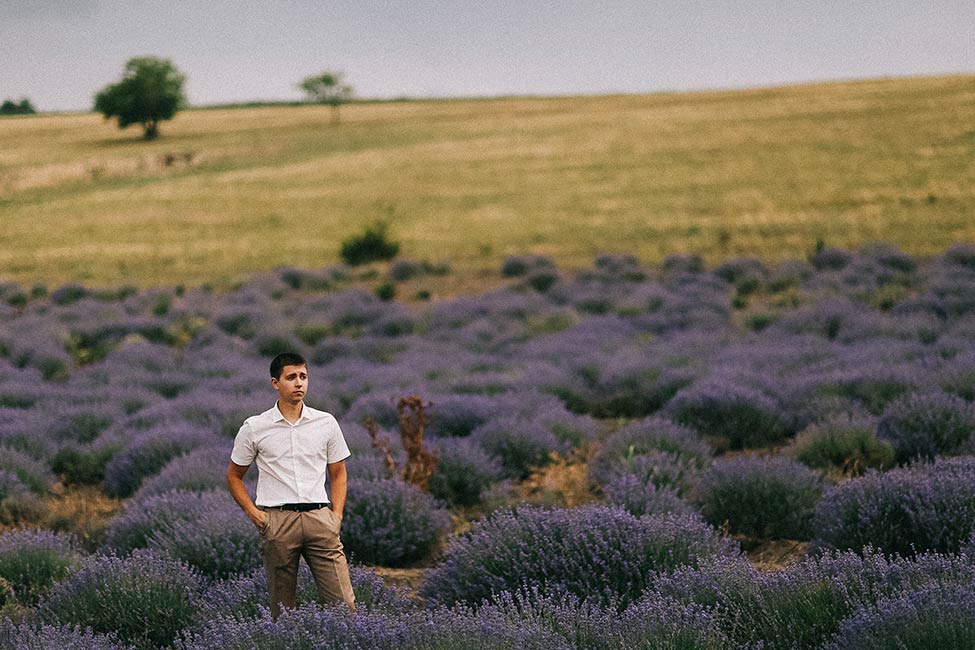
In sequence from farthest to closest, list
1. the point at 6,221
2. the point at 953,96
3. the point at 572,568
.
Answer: the point at 953,96
the point at 6,221
the point at 572,568

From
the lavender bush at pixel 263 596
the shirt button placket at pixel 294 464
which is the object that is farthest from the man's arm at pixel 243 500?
the lavender bush at pixel 263 596

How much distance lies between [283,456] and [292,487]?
111 mm

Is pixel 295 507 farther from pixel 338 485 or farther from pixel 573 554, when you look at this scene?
pixel 573 554

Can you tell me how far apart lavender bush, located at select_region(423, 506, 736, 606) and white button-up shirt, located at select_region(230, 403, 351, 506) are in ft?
3.44

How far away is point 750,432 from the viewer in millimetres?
7535

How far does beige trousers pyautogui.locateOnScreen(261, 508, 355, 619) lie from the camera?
311cm

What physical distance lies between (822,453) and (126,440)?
18.2 ft

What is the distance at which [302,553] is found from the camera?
322 centimetres

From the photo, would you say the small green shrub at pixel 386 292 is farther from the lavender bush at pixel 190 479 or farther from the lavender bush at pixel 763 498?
the lavender bush at pixel 763 498

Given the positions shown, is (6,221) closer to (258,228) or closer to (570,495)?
(258,228)

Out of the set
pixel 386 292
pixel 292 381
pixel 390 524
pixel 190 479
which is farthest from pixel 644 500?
pixel 386 292

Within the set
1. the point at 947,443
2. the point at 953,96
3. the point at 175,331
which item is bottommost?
the point at 175,331

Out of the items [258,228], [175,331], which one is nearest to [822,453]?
[175,331]

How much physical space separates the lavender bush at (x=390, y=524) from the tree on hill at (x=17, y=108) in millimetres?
14970
